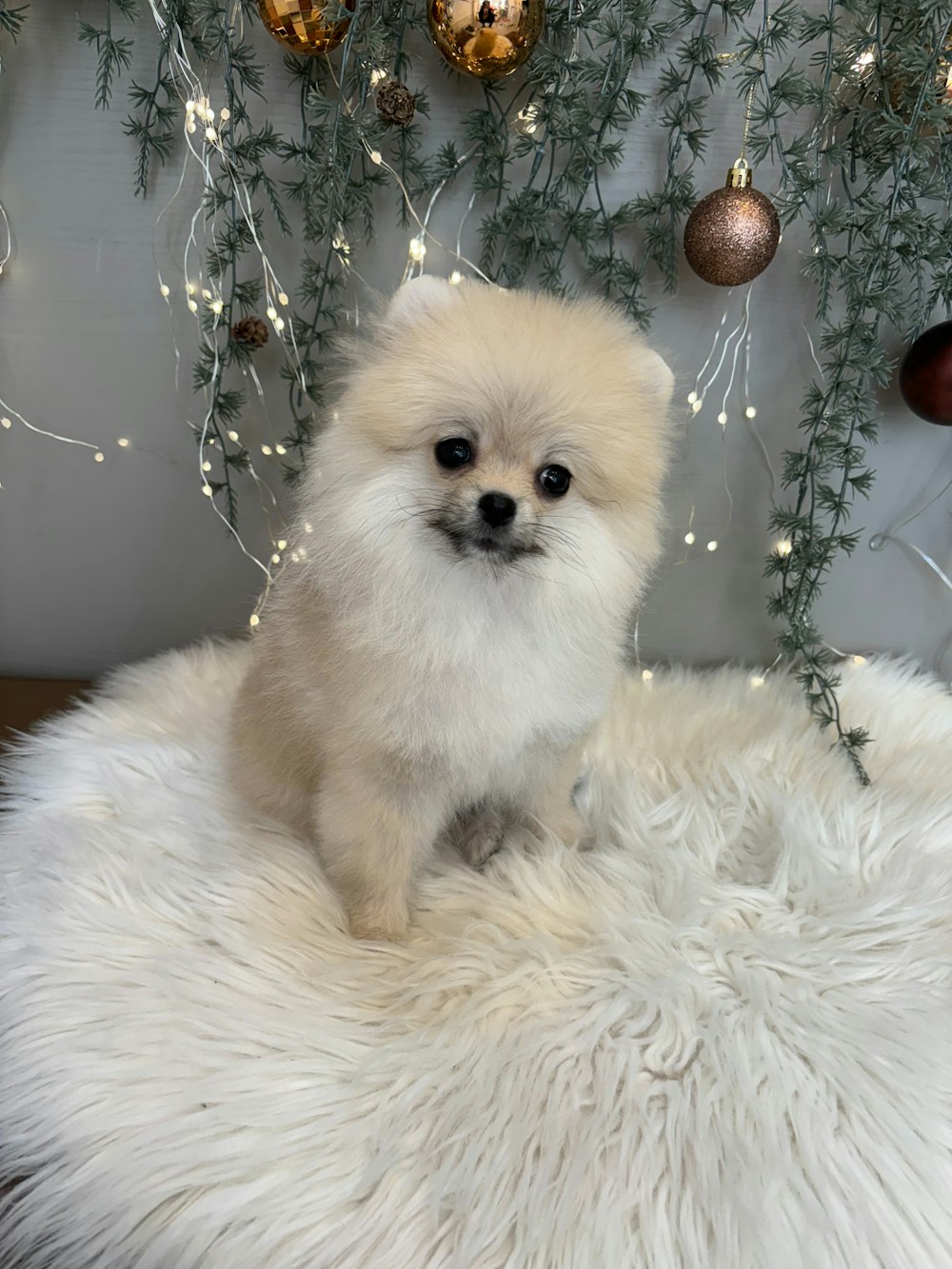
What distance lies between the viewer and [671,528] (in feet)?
5.41

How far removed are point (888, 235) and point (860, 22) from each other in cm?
34

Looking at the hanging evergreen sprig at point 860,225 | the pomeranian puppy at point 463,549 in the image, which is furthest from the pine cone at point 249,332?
the hanging evergreen sprig at point 860,225

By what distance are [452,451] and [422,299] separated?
207 millimetres

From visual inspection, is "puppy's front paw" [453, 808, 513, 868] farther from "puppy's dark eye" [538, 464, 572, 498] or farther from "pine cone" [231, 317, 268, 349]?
"pine cone" [231, 317, 268, 349]

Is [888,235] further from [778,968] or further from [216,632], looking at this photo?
[216,632]

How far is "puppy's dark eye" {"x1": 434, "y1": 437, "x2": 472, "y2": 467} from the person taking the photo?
872 millimetres

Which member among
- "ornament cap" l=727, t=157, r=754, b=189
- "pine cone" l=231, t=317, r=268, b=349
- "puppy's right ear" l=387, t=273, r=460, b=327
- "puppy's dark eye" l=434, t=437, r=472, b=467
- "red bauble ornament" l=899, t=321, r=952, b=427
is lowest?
"puppy's dark eye" l=434, t=437, r=472, b=467

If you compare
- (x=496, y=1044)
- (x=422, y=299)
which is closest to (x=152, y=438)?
(x=422, y=299)

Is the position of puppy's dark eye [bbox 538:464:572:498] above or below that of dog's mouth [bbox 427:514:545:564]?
above

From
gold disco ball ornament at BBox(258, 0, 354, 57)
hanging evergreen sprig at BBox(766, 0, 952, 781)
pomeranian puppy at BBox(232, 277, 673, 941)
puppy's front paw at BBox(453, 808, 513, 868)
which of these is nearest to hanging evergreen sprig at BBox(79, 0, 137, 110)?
gold disco ball ornament at BBox(258, 0, 354, 57)

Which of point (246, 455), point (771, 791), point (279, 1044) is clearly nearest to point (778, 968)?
point (771, 791)

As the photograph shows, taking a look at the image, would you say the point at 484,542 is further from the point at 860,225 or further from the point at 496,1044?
the point at 860,225

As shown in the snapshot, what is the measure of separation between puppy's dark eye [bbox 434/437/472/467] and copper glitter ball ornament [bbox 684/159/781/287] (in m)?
0.61

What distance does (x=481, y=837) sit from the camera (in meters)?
1.19
